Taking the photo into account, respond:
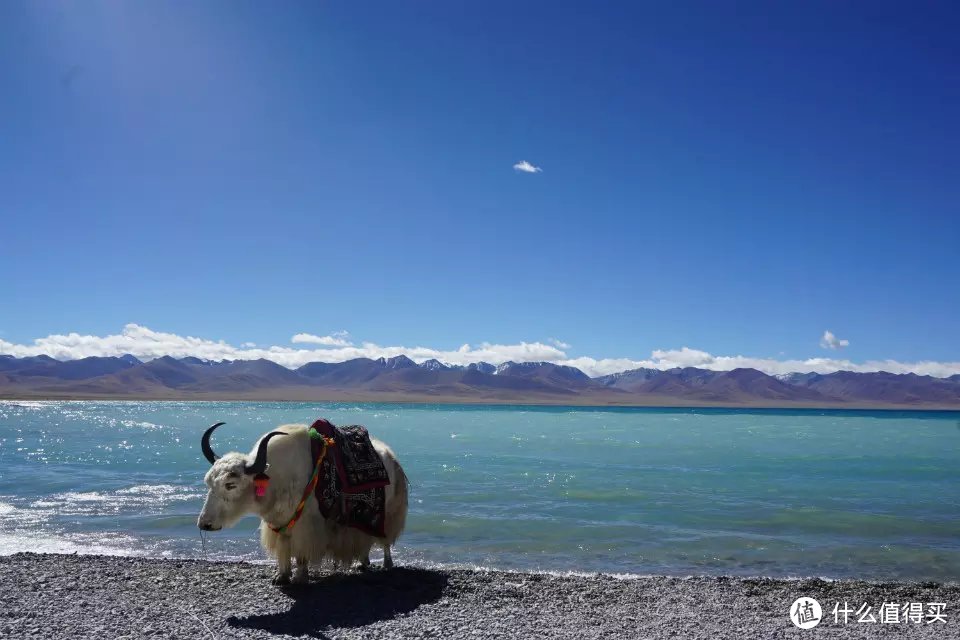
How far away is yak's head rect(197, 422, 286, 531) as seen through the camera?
189 inches

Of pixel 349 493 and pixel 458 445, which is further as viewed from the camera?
pixel 458 445

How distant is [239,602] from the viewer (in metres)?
4.91

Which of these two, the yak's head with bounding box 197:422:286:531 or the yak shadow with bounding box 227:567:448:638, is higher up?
the yak's head with bounding box 197:422:286:531

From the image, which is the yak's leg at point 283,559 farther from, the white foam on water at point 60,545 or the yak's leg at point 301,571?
the white foam on water at point 60,545

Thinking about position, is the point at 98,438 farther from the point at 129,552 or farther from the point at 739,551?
the point at 739,551

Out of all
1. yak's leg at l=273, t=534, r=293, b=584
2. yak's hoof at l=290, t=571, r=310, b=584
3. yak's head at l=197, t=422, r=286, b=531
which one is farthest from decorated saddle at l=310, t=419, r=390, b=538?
yak's head at l=197, t=422, r=286, b=531

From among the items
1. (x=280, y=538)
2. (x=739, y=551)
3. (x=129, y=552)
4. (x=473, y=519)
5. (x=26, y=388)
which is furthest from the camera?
(x=26, y=388)

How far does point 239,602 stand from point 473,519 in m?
4.28

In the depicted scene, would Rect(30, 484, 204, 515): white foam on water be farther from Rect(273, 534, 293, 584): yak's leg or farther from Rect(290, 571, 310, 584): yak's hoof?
Rect(290, 571, 310, 584): yak's hoof

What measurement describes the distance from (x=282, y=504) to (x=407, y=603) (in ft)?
3.93

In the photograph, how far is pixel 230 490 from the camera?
486cm

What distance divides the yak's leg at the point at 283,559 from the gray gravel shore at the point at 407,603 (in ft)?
0.33

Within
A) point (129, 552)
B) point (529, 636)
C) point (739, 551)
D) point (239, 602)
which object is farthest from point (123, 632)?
point (739, 551)

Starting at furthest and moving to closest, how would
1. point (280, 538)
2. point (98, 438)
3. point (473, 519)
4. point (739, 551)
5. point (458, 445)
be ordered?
point (98, 438) < point (458, 445) < point (473, 519) < point (739, 551) < point (280, 538)
